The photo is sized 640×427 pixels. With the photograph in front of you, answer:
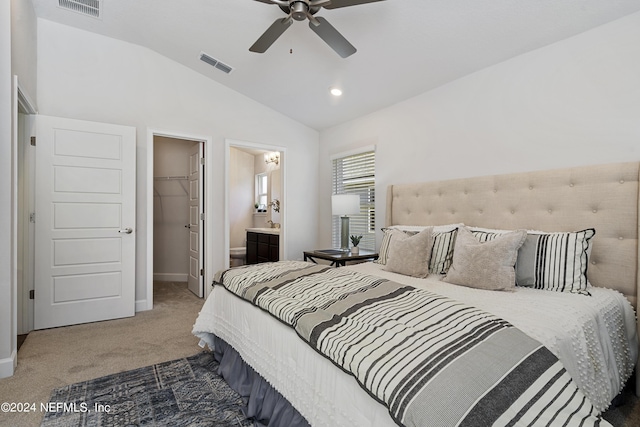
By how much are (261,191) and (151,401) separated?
197 inches

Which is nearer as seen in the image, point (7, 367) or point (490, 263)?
point (490, 263)

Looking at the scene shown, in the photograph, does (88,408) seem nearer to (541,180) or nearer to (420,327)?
(420,327)

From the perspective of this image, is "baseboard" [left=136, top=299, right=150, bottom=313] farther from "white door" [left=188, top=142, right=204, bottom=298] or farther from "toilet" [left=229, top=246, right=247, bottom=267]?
"toilet" [left=229, top=246, right=247, bottom=267]

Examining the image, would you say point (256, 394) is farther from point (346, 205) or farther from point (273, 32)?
point (346, 205)

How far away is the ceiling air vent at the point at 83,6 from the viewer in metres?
2.88

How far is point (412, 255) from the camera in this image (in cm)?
241

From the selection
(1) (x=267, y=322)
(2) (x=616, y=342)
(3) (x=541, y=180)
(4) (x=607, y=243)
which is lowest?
(2) (x=616, y=342)

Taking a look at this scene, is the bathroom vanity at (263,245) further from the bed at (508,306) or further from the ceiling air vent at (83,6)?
the ceiling air vent at (83,6)

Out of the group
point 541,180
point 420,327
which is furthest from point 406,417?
point 541,180

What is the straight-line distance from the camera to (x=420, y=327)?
1184mm

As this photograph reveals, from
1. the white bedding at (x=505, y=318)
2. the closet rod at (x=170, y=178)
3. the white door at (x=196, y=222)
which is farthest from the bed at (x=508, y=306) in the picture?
the closet rod at (x=170, y=178)

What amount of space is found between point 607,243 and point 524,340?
1539 millimetres

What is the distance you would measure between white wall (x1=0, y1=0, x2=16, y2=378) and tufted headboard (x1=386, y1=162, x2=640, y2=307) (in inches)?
133

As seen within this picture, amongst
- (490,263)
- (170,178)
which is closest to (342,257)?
(490,263)
